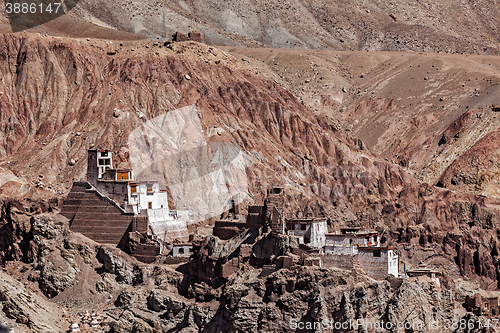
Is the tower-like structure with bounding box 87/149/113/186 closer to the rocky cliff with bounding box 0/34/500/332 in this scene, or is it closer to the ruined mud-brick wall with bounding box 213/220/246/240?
the rocky cliff with bounding box 0/34/500/332

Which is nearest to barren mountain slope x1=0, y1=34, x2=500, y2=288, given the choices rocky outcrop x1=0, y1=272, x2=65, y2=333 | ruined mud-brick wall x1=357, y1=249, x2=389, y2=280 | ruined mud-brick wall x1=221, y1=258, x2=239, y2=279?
rocky outcrop x1=0, y1=272, x2=65, y2=333

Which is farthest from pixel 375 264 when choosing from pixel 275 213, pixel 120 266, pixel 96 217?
pixel 96 217

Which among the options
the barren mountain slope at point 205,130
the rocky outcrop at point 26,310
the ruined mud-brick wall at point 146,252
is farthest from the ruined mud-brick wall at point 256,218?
the barren mountain slope at point 205,130

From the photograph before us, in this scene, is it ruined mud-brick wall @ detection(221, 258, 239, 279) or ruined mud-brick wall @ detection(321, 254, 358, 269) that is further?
ruined mud-brick wall @ detection(221, 258, 239, 279)

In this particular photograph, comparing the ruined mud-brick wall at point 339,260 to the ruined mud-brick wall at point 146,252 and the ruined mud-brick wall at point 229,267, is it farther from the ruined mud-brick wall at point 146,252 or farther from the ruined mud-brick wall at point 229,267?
the ruined mud-brick wall at point 146,252

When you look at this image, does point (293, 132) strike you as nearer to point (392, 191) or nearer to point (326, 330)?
point (392, 191)

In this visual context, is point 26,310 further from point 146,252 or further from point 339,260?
point 339,260

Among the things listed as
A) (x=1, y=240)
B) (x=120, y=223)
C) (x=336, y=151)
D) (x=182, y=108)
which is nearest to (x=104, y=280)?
(x=120, y=223)
